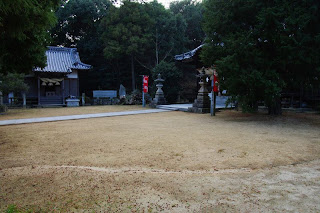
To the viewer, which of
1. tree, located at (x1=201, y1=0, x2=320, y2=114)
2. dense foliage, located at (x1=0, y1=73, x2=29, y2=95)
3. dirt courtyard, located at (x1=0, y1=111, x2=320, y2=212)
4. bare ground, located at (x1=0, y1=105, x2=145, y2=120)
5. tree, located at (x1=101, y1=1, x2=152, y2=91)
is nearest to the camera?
dirt courtyard, located at (x1=0, y1=111, x2=320, y2=212)

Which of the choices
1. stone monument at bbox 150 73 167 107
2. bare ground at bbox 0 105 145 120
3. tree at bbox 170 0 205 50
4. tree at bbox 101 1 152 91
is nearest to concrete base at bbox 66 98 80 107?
bare ground at bbox 0 105 145 120

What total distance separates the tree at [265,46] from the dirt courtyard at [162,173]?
2477 millimetres

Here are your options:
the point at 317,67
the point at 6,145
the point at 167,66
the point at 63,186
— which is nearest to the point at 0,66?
the point at 6,145

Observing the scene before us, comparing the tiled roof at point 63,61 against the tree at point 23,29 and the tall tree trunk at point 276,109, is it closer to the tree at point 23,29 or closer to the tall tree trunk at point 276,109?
the tree at point 23,29

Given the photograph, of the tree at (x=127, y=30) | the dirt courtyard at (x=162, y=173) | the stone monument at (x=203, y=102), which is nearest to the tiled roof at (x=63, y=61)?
the tree at (x=127, y=30)

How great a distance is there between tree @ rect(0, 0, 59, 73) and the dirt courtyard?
209 cm

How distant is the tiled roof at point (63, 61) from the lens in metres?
19.6

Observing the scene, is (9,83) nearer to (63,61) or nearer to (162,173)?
(63,61)

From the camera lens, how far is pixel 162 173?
3414 mm

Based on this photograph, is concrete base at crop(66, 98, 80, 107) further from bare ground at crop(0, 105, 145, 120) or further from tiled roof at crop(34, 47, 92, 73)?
bare ground at crop(0, 105, 145, 120)

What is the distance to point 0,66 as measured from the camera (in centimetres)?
627

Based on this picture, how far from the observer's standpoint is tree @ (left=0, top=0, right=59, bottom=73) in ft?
10.3

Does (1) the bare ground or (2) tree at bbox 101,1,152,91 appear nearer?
(1) the bare ground

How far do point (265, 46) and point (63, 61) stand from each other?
17984 mm
